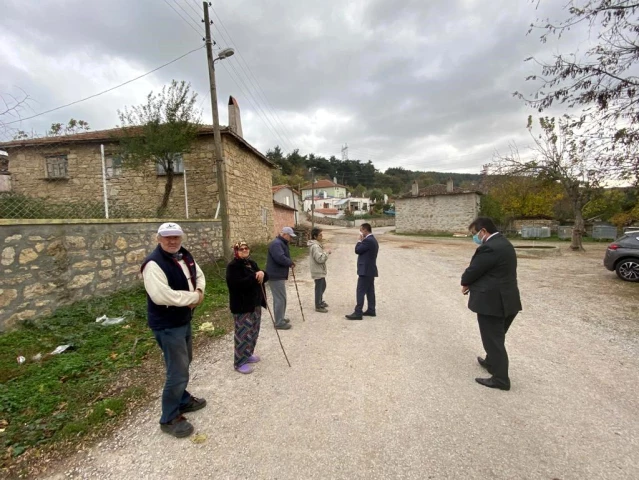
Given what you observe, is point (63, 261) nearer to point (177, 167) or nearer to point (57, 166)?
point (177, 167)

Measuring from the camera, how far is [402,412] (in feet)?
9.05

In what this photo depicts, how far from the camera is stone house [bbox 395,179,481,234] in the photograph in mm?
30453

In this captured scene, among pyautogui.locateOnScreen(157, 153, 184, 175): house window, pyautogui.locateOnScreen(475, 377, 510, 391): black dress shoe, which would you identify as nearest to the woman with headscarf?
pyautogui.locateOnScreen(475, 377, 510, 391): black dress shoe

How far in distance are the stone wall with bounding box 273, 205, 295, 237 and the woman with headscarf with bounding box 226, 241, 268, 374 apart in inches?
651

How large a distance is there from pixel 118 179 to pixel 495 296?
535 inches

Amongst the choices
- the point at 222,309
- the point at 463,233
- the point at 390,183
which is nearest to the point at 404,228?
the point at 463,233

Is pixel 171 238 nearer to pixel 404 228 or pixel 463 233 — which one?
pixel 463 233

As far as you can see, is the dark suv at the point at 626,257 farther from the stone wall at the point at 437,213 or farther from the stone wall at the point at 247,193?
the stone wall at the point at 437,213

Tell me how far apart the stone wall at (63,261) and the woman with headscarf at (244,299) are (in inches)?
132

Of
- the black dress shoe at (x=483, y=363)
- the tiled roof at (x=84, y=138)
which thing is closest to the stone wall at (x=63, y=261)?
the tiled roof at (x=84, y=138)

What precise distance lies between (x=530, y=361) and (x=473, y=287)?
1.43 metres

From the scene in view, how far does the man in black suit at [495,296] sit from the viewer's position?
316 centimetres

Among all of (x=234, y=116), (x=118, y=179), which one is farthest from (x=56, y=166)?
(x=234, y=116)

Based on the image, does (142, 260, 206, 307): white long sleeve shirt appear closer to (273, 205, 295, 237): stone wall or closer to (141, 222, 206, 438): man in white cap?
(141, 222, 206, 438): man in white cap
